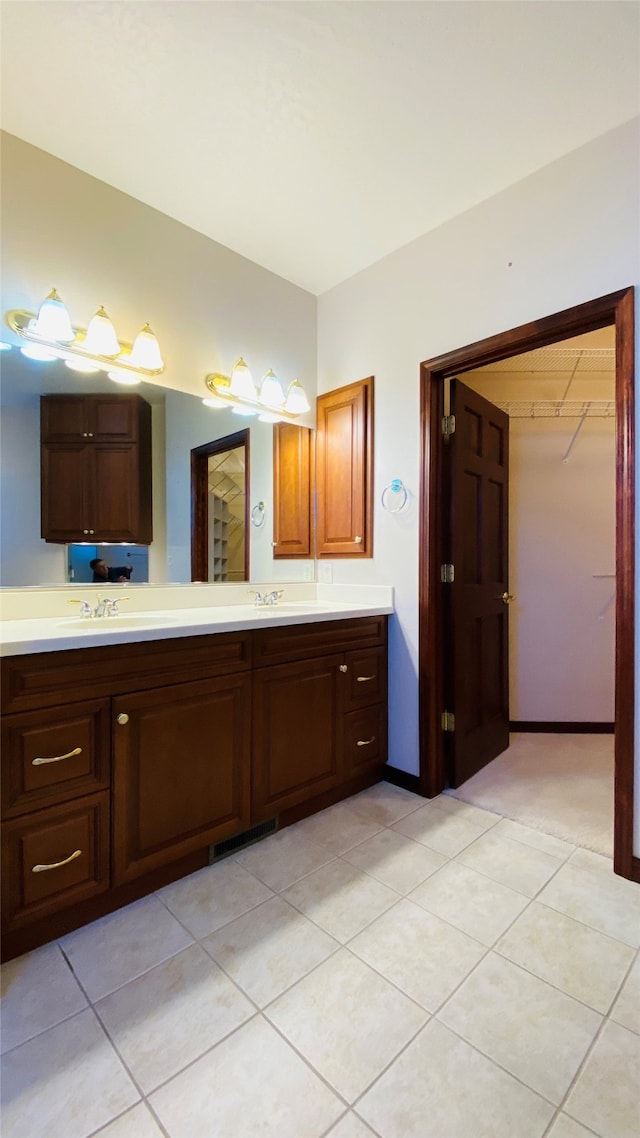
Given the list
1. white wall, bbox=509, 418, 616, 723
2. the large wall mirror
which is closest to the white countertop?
the large wall mirror

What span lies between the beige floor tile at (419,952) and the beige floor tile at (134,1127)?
58cm

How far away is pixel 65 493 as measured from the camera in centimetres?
176

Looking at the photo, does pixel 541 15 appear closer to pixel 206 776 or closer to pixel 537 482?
pixel 537 482

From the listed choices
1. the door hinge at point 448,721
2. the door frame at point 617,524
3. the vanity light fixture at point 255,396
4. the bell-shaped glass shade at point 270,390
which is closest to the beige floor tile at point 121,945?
the door frame at point 617,524

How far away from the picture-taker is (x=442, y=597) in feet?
7.05

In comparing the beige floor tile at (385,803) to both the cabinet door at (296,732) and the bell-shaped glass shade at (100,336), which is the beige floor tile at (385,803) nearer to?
the cabinet door at (296,732)

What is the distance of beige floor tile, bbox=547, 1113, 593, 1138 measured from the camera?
0.86 meters

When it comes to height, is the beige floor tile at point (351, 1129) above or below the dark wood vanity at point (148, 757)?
below

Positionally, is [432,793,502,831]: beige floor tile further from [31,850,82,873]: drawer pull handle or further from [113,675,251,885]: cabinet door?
[31,850,82,873]: drawer pull handle

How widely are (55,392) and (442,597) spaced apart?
5.98 feet

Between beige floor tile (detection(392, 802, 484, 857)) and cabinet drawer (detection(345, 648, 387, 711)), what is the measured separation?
506mm

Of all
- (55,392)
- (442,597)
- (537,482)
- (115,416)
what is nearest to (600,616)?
(537,482)

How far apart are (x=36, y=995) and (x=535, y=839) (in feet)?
5.57

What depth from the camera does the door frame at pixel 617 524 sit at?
1540 mm
